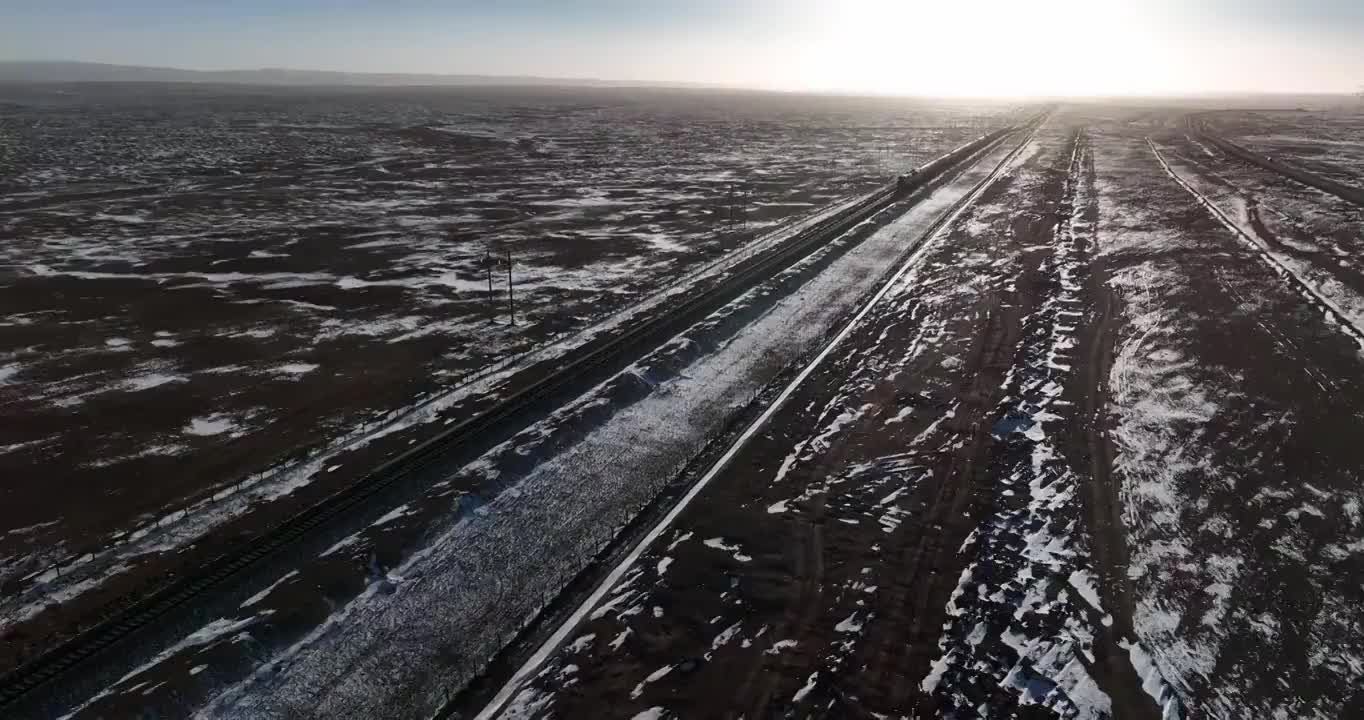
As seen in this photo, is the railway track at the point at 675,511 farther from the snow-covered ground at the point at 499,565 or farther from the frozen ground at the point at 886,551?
the snow-covered ground at the point at 499,565

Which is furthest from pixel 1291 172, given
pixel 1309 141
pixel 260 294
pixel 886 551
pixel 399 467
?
pixel 260 294

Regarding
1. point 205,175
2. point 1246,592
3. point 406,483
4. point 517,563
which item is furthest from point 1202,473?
point 205,175

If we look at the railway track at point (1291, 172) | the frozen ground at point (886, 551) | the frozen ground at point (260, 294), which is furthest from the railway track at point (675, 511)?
the railway track at point (1291, 172)

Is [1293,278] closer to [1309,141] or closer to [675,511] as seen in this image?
[675,511]

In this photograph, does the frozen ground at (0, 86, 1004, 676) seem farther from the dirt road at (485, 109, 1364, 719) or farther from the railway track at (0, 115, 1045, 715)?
the dirt road at (485, 109, 1364, 719)

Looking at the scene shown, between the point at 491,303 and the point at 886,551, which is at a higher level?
the point at 491,303

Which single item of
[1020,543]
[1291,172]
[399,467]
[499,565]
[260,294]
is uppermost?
[1291,172]

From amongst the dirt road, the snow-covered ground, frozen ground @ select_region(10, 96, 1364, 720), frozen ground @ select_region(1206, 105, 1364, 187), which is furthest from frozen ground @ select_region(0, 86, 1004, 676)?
frozen ground @ select_region(1206, 105, 1364, 187)
